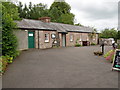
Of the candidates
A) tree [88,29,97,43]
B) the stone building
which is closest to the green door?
the stone building

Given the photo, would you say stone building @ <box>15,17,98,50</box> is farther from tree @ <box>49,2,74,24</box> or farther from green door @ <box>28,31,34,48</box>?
tree @ <box>49,2,74,24</box>

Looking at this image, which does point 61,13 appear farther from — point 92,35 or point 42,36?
point 42,36

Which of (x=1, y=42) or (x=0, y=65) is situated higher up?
(x=1, y=42)

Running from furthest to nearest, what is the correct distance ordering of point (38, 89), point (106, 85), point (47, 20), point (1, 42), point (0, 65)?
point (47, 20) → point (1, 42) → point (0, 65) → point (106, 85) → point (38, 89)

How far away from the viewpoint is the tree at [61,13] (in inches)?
1628

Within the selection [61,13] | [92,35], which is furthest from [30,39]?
[61,13]

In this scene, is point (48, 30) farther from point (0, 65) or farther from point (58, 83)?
point (58, 83)

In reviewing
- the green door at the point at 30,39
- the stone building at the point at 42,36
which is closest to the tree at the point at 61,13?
the stone building at the point at 42,36

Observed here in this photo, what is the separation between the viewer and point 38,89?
4.70 metres

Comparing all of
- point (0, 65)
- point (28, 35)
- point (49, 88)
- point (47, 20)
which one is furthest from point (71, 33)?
point (49, 88)

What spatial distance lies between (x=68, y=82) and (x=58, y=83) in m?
0.44

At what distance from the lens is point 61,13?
48.0 m

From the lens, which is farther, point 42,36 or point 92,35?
point 92,35

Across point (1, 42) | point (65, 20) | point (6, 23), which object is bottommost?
point (1, 42)
